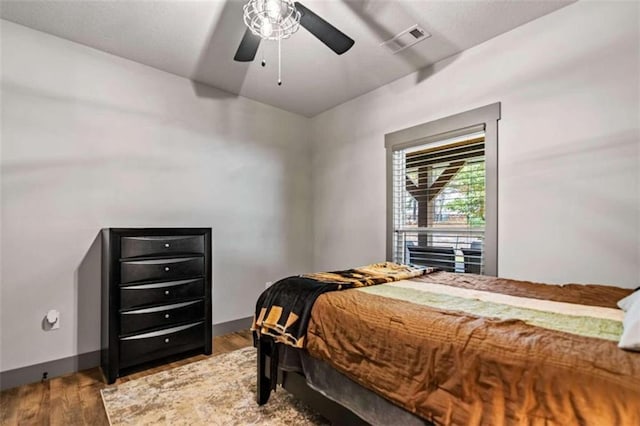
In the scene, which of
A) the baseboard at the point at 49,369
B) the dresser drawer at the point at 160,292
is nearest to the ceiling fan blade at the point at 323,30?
the dresser drawer at the point at 160,292

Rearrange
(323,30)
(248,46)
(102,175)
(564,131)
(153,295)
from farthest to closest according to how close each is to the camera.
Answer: (102,175), (153,295), (564,131), (248,46), (323,30)

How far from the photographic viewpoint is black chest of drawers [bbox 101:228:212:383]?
7.78 ft

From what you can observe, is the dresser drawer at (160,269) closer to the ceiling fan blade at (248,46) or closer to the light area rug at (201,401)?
the light area rug at (201,401)

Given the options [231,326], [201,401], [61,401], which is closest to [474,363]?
[201,401]

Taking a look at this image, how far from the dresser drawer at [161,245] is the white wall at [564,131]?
7.96 ft

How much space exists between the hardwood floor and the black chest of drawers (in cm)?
13

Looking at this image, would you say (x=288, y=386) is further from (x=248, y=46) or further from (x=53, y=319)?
(x=248, y=46)

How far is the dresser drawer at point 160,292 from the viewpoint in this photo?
7.95 ft

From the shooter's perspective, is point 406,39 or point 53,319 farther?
point 406,39

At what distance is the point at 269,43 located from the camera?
258cm

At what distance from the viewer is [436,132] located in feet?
9.55

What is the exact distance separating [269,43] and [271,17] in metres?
0.97

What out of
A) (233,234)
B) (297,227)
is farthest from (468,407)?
(297,227)

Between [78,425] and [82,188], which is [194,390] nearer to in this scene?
[78,425]
